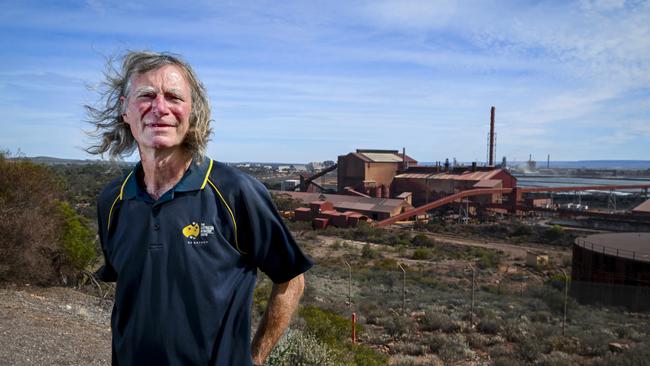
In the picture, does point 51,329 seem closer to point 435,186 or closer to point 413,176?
point 435,186

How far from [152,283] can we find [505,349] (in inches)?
384

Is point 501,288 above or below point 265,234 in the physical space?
below

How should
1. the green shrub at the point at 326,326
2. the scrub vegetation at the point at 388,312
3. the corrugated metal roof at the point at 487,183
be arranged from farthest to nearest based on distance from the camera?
the corrugated metal roof at the point at 487,183 → the scrub vegetation at the point at 388,312 → the green shrub at the point at 326,326

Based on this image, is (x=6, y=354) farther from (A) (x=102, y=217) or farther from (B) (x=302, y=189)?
(B) (x=302, y=189)

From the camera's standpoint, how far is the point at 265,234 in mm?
1869

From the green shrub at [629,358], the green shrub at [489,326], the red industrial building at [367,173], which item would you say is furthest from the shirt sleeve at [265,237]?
the red industrial building at [367,173]

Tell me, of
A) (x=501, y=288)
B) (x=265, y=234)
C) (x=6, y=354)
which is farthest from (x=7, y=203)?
(x=501, y=288)

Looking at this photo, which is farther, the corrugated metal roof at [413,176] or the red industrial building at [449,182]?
the corrugated metal roof at [413,176]

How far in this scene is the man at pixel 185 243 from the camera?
1.78 meters

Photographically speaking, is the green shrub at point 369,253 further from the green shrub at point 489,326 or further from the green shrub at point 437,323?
the green shrub at point 489,326

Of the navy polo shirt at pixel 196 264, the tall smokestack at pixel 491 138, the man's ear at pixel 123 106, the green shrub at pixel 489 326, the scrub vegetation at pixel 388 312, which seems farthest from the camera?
the tall smokestack at pixel 491 138

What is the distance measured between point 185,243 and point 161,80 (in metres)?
0.63

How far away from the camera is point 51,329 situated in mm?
7641

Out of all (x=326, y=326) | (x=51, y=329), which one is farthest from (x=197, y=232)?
(x=51, y=329)
